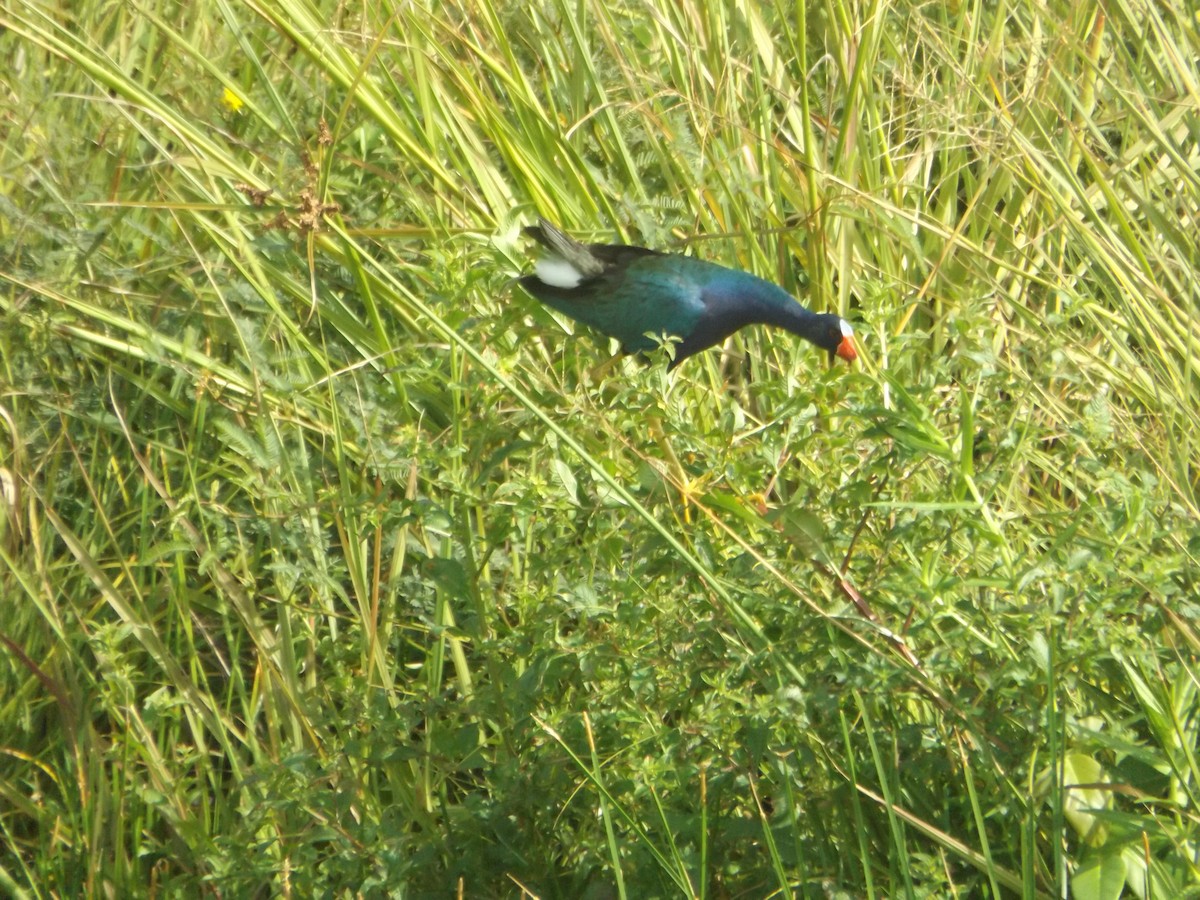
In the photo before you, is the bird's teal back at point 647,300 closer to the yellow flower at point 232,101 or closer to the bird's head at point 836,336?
the bird's head at point 836,336

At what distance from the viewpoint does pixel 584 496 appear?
167cm

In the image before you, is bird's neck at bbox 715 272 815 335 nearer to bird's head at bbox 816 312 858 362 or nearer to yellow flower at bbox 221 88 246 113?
bird's head at bbox 816 312 858 362

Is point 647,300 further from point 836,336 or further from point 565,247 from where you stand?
point 836,336

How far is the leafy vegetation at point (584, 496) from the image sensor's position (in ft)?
5.11

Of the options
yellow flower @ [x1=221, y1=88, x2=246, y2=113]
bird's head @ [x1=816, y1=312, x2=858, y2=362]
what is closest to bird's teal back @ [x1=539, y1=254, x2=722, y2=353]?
bird's head @ [x1=816, y1=312, x2=858, y2=362]

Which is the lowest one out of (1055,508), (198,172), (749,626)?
(1055,508)

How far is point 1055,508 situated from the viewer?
2055 millimetres

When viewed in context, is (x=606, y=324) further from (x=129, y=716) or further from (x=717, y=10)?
(x=129, y=716)

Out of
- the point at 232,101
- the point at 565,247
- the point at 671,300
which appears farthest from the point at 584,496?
the point at 232,101

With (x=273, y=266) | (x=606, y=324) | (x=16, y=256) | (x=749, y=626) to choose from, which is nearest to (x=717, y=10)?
Result: (x=606, y=324)

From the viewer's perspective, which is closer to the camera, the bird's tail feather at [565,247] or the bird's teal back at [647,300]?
the bird's tail feather at [565,247]

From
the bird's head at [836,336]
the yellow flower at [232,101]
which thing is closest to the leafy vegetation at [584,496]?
the yellow flower at [232,101]

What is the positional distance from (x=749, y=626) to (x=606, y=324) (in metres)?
1.10

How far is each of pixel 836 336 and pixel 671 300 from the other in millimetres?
316
